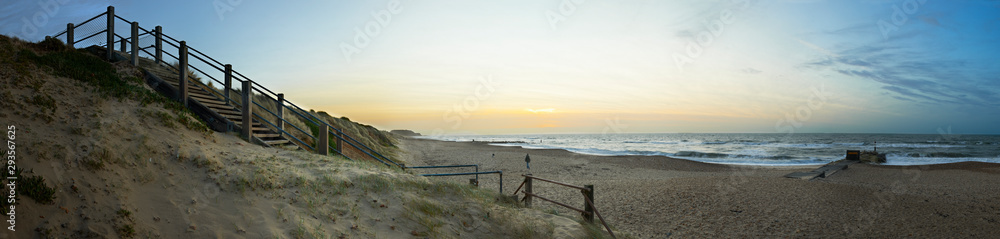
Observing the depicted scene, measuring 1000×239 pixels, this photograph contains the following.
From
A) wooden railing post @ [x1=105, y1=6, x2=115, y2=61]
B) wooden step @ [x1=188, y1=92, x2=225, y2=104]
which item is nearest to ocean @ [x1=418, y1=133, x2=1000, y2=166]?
wooden step @ [x1=188, y1=92, x2=225, y2=104]

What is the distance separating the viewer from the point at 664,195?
45.4 feet

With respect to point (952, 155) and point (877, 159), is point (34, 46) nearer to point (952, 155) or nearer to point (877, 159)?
point (877, 159)

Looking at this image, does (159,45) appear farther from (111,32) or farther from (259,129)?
(259,129)

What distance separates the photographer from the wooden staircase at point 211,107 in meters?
10.3

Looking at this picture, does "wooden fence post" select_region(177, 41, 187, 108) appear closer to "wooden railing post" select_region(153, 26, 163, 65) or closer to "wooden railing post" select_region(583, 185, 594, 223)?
"wooden railing post" select_region(153, 26, 163, 65)

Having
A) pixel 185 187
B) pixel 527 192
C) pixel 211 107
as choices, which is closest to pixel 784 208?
pixel 527 192

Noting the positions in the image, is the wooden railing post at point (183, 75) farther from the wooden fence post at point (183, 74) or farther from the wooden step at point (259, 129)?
the wooden step at point (259, 129)

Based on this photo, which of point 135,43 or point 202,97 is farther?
point 135,43

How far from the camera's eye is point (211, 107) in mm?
11000

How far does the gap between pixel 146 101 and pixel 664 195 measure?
14396 mm

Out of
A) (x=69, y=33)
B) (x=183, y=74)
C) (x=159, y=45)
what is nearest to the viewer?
(x=183, y=74)

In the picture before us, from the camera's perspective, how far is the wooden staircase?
1027 cm

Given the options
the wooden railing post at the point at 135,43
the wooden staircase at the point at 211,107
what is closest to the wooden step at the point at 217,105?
the wooden staircase at the point at 211,107

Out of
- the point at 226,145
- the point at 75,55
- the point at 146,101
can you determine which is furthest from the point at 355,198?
the point at 75,55
